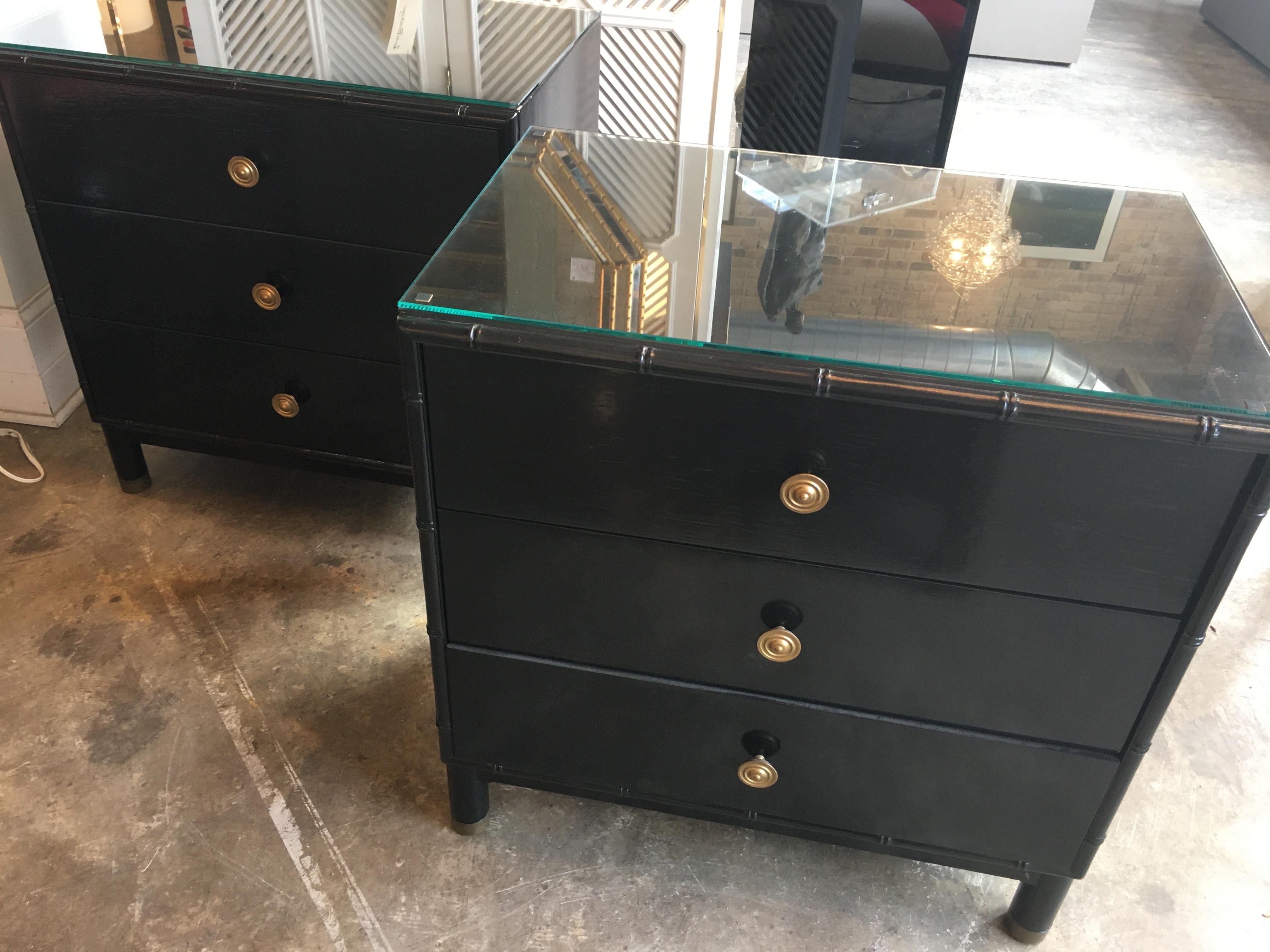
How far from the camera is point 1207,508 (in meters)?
0.82

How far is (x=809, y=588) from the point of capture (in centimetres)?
95

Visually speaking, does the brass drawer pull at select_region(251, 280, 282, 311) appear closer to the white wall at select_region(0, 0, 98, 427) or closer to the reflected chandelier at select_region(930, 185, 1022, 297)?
the white wall at select_region(0, 0, 98, 427)

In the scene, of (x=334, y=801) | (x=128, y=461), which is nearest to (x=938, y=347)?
(x=334, y=801)

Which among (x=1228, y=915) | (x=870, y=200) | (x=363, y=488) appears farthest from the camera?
(x=363, y=488)

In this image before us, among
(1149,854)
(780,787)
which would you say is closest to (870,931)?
(780,787)

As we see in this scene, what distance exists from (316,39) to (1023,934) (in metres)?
1.43

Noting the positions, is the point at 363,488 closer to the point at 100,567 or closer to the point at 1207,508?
the point at 100,567

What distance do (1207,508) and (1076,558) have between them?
11 centimetres

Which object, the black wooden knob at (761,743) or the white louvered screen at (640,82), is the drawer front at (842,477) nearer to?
the black wooden knob at (761,743)

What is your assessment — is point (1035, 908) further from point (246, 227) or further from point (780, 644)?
point (246, 227)

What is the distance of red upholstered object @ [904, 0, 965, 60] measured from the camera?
5.91 feet

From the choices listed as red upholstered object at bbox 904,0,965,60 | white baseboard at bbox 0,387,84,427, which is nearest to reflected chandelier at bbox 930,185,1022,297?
red upholstered object at bbox 904,0,965,60

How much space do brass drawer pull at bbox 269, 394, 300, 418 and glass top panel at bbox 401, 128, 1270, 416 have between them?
2.03ft

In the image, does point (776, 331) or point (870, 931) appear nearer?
point (776, 331)
